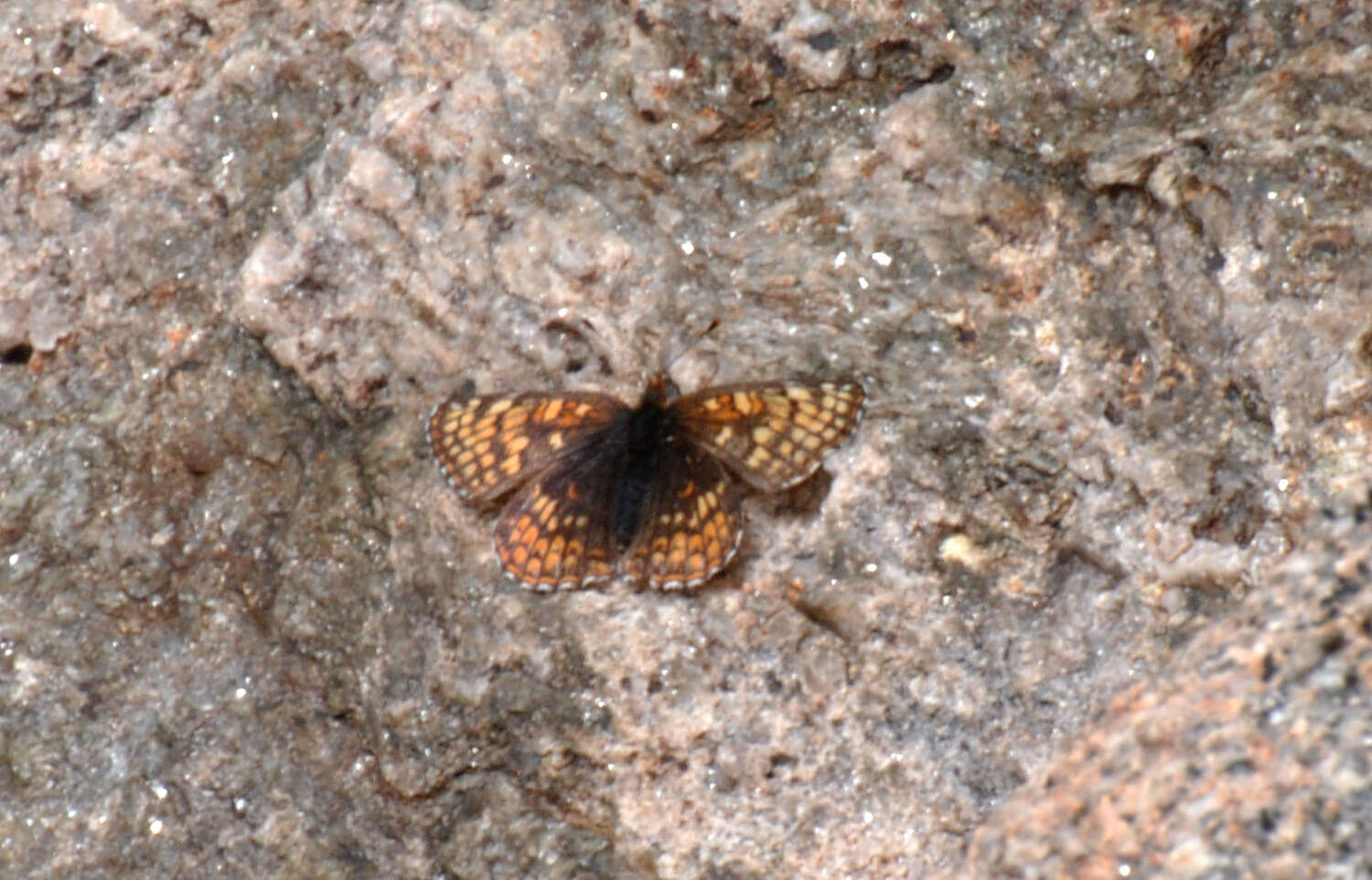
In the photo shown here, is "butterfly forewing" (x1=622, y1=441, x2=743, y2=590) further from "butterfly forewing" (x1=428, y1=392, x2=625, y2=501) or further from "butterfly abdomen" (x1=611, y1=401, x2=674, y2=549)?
"butterfly forewing" (x1=428, y1=392, x2=625, y2=501)

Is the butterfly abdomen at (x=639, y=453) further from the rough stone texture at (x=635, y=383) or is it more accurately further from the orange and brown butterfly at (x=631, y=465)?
the rough stone texture at (x=635, y=383)

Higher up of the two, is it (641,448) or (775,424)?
(775,424)

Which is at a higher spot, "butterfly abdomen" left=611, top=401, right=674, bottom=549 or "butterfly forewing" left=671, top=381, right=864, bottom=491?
"butterfly forewing" left=671, top=381, right=864, bottom=491

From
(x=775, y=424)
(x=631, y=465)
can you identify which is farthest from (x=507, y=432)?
(x=775, y=424)

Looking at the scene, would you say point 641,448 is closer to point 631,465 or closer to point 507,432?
point 631,465

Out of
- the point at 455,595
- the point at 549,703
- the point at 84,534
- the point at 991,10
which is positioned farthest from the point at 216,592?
the point at 991,10

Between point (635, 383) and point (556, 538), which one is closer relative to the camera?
point (556, 538)

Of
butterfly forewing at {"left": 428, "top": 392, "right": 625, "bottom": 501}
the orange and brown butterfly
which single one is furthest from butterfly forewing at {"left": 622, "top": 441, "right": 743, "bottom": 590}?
butterfly forewing at {"left": 428, "top": 392, "right": 625, "bottom": 501}

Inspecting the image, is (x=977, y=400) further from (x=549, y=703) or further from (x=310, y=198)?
(x=310, y=198)
